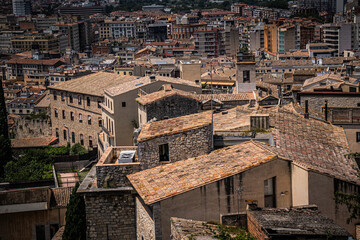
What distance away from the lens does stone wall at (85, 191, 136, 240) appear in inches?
646

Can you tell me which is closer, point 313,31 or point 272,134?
point 272,134

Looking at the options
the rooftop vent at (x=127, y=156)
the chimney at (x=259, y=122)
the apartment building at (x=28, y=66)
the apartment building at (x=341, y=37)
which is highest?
the chimney at (x=259, y=122)

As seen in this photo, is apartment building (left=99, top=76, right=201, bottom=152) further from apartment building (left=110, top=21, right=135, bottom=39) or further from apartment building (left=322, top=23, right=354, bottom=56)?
apartment building (left=110, top=21, right=135, bottom=39)

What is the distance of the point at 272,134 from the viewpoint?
682 inches

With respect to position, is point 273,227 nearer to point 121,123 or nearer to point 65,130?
point 121,123

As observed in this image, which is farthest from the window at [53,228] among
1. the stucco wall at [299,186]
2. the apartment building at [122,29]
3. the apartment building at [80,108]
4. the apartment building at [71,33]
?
the apartment building at [122,29]

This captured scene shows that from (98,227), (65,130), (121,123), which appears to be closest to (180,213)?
(98,227)

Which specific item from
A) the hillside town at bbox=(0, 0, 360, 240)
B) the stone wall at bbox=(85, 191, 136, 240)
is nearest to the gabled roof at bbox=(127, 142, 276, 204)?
the hillside town at bbox=(0, 0, 360, 240)

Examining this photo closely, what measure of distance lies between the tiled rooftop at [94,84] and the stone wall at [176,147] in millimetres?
24830

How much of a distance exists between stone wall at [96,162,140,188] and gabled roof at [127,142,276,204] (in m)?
0.31

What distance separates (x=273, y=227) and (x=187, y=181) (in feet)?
10.3

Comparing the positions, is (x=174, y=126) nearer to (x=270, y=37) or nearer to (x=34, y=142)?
(x=34, y=142)

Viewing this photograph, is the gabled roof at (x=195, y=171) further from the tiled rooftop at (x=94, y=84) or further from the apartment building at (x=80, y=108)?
the tiled rooftop at (x=94, y=84)

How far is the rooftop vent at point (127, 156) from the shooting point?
17.2m
